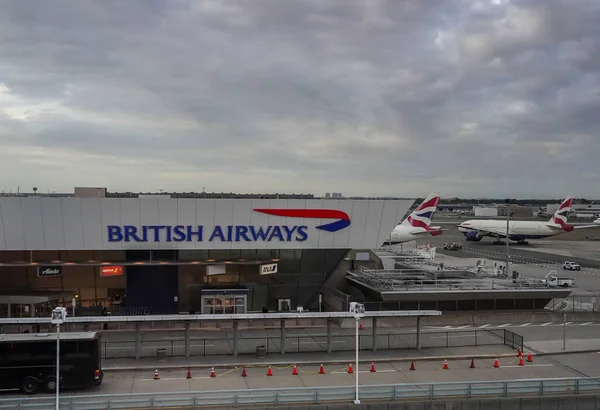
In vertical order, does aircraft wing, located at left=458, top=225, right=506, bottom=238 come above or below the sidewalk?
above

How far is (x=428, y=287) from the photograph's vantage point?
136 ft

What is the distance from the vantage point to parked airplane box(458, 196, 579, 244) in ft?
359

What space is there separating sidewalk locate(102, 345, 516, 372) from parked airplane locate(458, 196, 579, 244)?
85.9 metres

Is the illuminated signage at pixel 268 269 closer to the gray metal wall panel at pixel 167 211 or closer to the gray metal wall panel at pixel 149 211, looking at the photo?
the gray metal wall panel at pixel 167 211

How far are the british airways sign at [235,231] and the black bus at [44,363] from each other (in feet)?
45.7

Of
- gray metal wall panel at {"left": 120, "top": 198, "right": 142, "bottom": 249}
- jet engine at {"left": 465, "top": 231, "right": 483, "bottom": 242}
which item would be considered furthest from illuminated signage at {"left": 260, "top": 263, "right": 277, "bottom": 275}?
jet engine at {"left": 465, "top": 231, "right": 483, "bottom": 242}

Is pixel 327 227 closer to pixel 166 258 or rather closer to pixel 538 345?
pixel 166 258

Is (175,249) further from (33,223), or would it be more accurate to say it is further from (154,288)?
(33,223)

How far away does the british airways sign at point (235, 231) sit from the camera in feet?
120

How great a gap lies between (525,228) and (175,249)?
305 feet

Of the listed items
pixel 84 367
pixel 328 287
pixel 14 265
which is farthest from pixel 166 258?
pixel 84 367

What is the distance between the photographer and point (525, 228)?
369 feet

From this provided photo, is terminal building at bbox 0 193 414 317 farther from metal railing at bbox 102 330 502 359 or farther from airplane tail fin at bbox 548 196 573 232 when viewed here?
airplane tail fin at bbox 548 196 573 232

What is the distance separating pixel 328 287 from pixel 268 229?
300 inches
